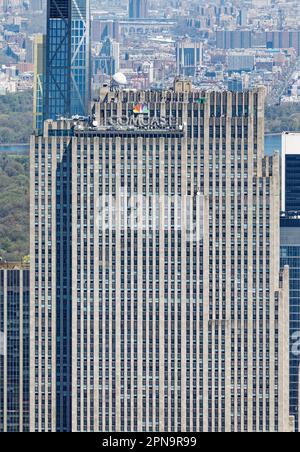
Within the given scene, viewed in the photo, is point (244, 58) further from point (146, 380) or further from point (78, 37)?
Answer: point (146, 380)

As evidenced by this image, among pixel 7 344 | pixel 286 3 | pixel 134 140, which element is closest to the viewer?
pixel 134 140

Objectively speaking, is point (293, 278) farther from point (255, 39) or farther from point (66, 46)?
point (255, 39)

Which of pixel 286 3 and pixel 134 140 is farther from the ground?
pixel 286 3

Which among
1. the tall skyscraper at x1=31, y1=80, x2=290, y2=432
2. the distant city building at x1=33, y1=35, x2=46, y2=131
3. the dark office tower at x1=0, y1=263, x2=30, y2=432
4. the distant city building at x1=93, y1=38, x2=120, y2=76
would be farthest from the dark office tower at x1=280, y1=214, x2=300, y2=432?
the distant city building at x1=33, y1=35, x2=46, y2=131

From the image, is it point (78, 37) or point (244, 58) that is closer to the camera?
point (78, 37)

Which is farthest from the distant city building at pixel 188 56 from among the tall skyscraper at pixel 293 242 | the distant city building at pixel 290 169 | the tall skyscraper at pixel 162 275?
the tall skyscraper at pixel 162 275

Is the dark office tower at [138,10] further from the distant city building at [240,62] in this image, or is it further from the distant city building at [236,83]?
the distant city building at [236,83]

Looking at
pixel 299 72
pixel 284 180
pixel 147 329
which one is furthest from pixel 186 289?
pixel 299 72
